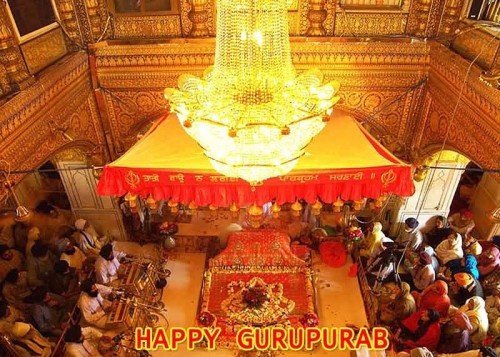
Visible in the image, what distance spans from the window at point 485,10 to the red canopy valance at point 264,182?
93.7 inches

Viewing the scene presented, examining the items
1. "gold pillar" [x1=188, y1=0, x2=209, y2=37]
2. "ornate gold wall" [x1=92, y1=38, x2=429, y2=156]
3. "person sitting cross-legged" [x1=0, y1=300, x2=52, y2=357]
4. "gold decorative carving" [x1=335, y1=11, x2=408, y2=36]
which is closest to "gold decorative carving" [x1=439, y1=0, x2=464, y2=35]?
"ornate gold wall" [x1=92, y1=38, x2=429, y2=156]

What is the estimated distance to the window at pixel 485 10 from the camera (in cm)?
544

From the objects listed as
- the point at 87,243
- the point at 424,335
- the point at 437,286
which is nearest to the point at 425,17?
the point at 437,286

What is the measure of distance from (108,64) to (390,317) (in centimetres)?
582

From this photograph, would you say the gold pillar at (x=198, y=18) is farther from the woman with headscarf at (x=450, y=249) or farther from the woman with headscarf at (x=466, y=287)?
the woman with headscarf at (x=466, y=287)

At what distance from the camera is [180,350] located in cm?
618

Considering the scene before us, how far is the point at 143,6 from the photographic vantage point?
616 centimetres

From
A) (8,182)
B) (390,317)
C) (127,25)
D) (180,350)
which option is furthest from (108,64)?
(390,317)

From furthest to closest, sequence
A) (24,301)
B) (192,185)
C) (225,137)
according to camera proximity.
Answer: (24,301)
(192,185)
(225,137)

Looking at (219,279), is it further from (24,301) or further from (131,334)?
(24,301)

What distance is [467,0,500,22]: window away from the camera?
17.8 feet

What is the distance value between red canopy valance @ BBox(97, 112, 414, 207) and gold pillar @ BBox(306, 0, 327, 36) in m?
2.01

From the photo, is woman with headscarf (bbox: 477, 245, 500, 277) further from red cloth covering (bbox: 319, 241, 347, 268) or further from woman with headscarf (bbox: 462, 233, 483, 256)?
red cloth covering (bbox: 319, 241, 347, 268)

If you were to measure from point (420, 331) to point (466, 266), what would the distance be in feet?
4.96
